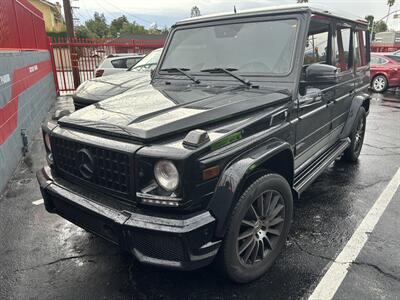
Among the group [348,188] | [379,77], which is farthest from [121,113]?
[379,77]

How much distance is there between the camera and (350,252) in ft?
10.3

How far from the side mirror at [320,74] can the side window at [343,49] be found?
1.13m

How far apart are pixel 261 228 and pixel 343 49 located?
2.75m

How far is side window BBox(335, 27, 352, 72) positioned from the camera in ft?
13.5

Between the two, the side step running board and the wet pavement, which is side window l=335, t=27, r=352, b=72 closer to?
the side step running board

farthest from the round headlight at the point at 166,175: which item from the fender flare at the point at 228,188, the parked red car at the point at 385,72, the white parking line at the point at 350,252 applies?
the parked red car at the point at 385,72

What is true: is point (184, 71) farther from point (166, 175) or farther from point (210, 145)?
point (166, 175)

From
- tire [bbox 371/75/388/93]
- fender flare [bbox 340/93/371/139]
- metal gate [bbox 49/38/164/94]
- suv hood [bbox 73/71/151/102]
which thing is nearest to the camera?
fender flare [bbox 340/93/371/139]

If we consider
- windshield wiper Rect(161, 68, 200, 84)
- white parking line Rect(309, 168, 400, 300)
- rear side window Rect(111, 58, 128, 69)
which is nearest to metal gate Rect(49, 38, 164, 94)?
rear side window Rect(111, 58, 128, 69)

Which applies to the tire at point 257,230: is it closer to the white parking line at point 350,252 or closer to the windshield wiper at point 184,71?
the white parking line at point 350,252

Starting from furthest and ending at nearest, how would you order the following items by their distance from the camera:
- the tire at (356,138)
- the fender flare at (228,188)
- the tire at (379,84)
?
the tire at (379,84), the tire at (356,138), the fender flare at (228,188)

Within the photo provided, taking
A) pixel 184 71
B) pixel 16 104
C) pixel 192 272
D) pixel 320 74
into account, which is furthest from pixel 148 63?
pixel 192 272

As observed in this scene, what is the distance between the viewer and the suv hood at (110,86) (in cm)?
582

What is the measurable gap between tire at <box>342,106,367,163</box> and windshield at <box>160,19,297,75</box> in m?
2.29
